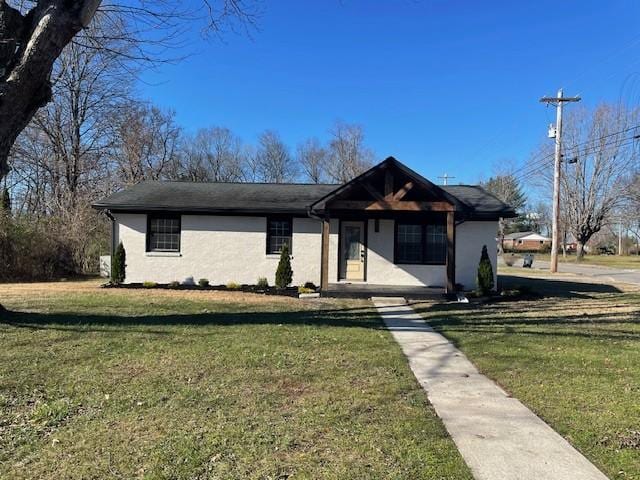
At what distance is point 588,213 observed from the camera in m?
50.7

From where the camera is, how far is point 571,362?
6805mm

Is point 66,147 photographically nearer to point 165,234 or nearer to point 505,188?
point 165,234

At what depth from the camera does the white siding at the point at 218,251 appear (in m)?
17.7

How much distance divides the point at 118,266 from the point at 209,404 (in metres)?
13.8

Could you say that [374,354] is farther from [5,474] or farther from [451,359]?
[5,474]

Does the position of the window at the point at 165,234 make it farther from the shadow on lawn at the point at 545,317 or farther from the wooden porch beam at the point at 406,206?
the shadow on lawn at the point at 545,317

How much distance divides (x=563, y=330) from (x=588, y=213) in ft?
154

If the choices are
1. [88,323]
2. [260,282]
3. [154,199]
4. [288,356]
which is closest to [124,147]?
[154,199]

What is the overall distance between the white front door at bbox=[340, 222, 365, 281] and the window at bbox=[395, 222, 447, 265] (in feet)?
4.03

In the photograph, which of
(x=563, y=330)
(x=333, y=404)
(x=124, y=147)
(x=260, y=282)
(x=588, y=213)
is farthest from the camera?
(x=588, y=213)

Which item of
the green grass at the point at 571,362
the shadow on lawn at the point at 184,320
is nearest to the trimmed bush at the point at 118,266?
the shadow on lawn at the point at 184,320

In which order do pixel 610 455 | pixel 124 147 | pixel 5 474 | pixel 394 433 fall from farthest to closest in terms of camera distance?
1. pixel 124 147
2. pixel 394 433
3. pixel 610 455
4. pixel 5 474

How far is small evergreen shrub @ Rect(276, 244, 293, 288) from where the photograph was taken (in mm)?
16500

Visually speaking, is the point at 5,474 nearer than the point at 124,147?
Yes
